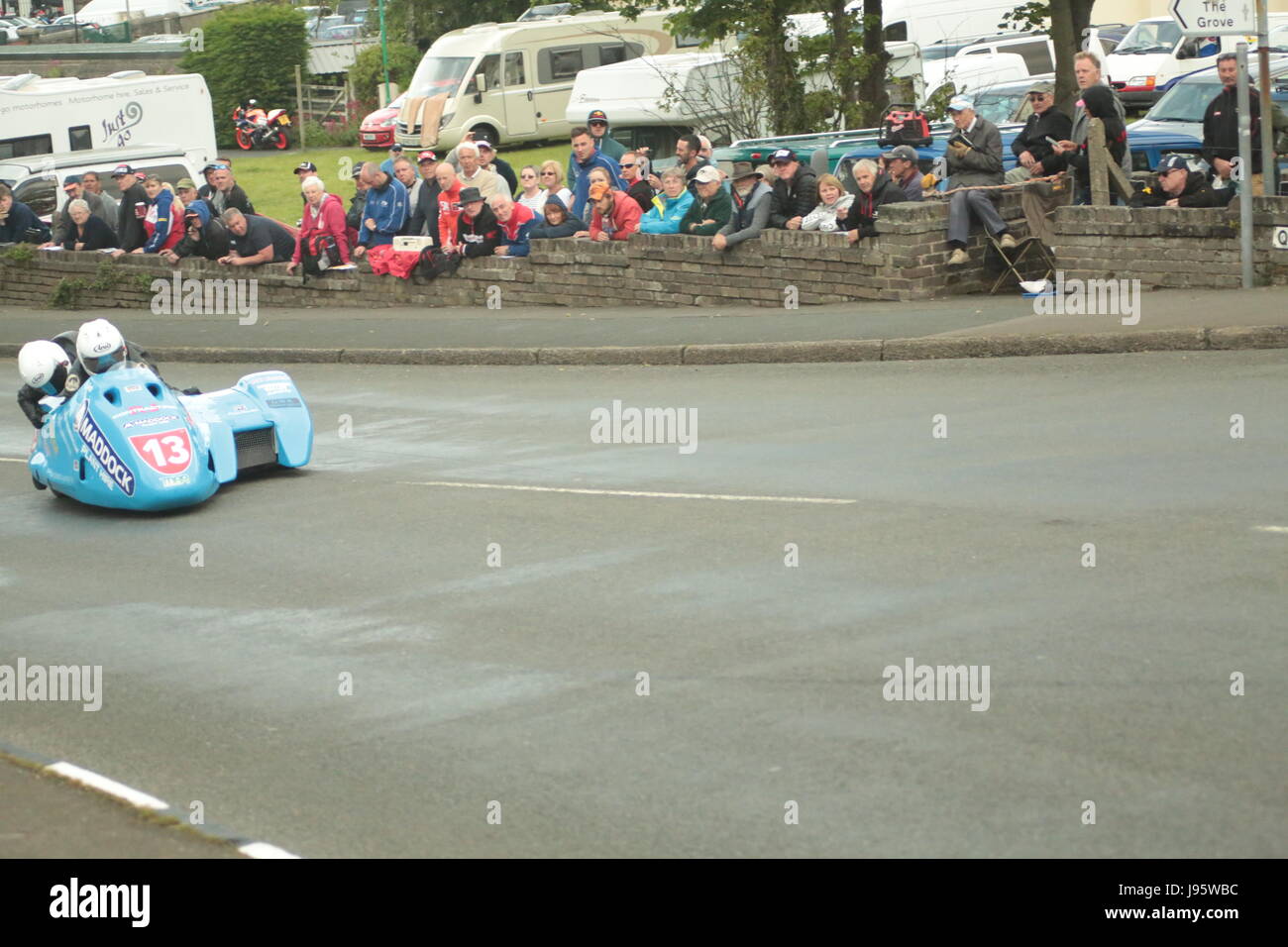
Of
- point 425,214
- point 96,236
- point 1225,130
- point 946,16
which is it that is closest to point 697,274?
point 425,214

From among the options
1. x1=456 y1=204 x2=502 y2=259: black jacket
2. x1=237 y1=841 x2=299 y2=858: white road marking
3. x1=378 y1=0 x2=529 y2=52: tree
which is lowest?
x1=237 y1=841 x2=299 y2=858: white road marking

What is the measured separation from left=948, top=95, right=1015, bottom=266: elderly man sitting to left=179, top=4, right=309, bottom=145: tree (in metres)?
42.8

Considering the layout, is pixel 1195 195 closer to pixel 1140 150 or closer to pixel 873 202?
pixel 873 202

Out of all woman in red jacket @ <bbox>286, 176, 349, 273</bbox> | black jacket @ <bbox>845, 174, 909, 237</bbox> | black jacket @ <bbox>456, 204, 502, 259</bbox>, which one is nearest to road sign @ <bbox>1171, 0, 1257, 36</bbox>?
black jacket @ <bbox>845, 174, 909, 237</bbox>

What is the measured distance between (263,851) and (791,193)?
14625mm

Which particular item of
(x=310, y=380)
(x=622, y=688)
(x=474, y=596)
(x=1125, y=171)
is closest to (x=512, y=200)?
(x=310, y=380)

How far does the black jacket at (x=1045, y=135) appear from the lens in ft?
62.4

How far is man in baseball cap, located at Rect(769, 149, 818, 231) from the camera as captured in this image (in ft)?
64.0

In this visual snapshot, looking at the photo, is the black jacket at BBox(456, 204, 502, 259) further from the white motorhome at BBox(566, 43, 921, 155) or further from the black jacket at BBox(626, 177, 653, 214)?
the white motorhome at BBox(566, 43, 921, 155)

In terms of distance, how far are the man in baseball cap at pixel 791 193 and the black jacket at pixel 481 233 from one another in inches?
156

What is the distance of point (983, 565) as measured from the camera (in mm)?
8758

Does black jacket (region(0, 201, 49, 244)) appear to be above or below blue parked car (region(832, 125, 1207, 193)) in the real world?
below
